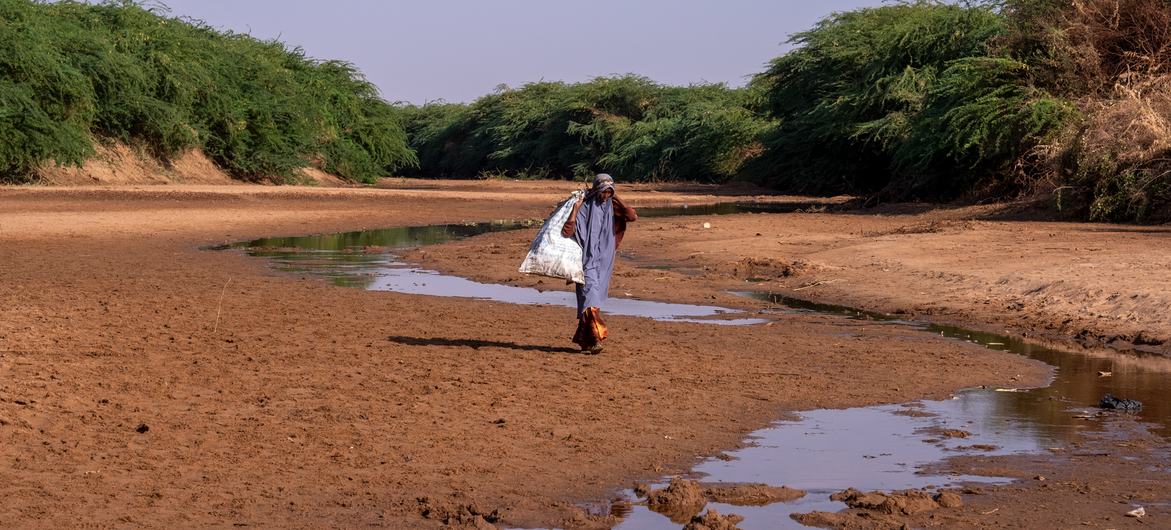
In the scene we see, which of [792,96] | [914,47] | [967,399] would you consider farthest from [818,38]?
[967,399]

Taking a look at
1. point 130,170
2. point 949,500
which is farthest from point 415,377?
point 130,170

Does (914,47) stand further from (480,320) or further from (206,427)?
(206,427)

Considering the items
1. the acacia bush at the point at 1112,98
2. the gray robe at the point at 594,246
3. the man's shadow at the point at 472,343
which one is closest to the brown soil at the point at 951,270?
the acacia bush at the point at 1112,98

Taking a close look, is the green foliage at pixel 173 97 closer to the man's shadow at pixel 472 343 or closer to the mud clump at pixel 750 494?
the man's shadow at pixel 472 343

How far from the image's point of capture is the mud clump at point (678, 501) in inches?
241

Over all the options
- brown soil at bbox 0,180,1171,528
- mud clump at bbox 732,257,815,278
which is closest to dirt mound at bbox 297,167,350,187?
brown soil at bbox 0,180,1171,528

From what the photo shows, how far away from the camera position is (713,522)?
5.82m

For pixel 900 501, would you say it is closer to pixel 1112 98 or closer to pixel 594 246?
pixel 594 246

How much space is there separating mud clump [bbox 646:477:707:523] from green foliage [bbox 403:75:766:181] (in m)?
44.7

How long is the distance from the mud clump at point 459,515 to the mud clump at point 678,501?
74cm

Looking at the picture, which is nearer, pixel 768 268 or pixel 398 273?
pixel 768 268

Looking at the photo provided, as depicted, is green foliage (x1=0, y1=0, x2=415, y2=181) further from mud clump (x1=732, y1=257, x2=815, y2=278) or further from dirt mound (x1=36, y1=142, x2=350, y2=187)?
mud clump (x1=732, y1=257, x2=815, y2=278)

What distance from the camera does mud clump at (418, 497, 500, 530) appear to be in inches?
227

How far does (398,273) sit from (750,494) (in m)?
11.6
